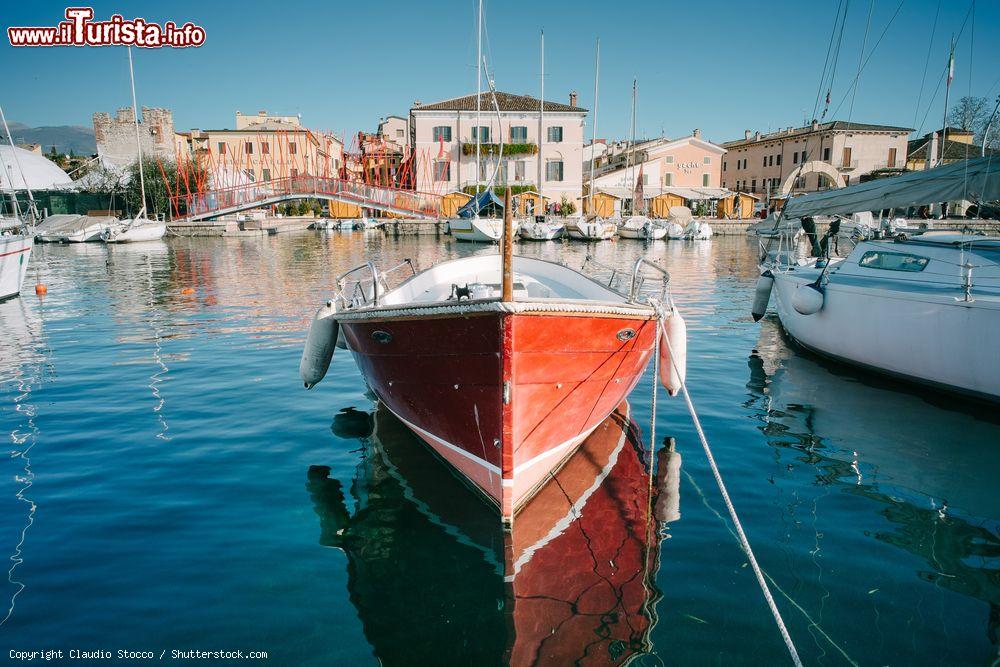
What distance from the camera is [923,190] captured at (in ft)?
30.3

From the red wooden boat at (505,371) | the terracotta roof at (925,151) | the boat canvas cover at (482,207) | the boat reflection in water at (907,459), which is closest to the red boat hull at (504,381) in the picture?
the red wooden boat at (505,371)

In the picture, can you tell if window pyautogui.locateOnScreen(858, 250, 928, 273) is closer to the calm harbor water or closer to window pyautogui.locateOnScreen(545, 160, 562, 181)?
the calm harbor water

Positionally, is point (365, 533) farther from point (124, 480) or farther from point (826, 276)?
point (826, 276)

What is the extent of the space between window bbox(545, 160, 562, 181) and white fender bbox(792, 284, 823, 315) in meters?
46.6

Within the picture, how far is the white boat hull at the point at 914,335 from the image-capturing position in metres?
7.66

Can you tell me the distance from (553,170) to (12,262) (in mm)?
44103

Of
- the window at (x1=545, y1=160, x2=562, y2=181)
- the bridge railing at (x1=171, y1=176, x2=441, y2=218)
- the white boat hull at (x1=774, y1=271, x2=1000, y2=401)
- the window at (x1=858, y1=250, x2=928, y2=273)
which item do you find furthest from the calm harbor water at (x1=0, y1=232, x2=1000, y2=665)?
the window at (x1=545, y1=160, x2=562, y2=181)

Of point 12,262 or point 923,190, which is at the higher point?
point 923,190

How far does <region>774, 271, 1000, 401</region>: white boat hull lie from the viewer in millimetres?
7656

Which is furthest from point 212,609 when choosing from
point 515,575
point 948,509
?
point 948,509

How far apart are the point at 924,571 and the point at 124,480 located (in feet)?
22.4

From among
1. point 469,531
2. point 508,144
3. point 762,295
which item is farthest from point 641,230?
point 469,531

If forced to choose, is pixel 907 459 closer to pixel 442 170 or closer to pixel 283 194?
pixel 283 194

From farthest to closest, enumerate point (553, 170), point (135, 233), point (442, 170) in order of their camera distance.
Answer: point (553, 170) < point (442, 170) < point (135, 233)
